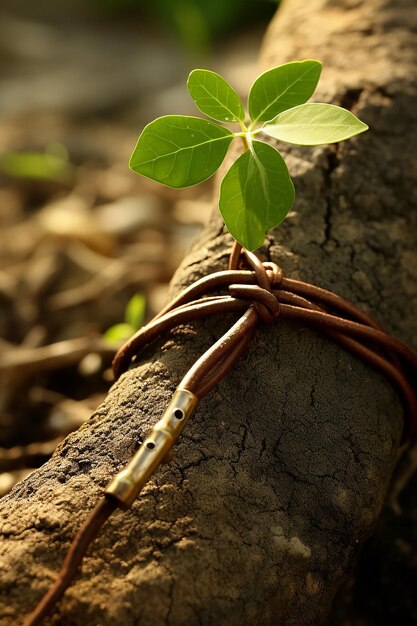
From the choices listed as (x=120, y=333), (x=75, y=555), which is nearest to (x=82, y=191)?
(x=120, y=333)

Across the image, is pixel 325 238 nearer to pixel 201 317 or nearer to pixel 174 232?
pixel 201 317

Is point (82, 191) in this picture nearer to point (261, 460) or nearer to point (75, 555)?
point (261, 460)

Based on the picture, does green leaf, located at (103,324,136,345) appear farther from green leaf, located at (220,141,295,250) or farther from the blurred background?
green leaf, located at (220,141,295,250)

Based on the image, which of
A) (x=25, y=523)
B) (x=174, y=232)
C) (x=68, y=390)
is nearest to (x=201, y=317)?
(x=25, y=523)

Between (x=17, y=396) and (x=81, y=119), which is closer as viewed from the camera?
(x=17, y=396)

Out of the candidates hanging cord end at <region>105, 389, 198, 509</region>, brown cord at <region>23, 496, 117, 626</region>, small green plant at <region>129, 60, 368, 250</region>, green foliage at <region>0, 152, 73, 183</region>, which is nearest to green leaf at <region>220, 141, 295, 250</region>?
small green plant at <region>129, 60, 368, 250</region>

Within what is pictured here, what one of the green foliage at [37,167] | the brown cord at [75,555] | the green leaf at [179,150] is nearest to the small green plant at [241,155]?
the green leaf at [179,150]
